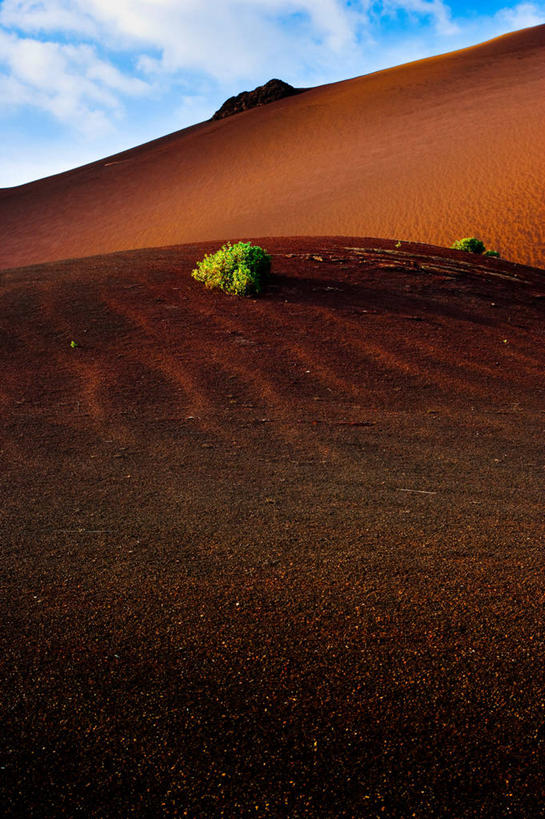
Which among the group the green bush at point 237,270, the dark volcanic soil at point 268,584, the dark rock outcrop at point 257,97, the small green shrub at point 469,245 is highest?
the dark rock outcrop at point 257,97

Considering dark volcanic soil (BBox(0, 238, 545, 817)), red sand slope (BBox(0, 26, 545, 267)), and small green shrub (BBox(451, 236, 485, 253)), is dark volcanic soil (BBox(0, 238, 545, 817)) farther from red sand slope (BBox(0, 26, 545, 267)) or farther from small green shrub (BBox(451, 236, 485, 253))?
red sand slope (BBox(0, 26, 545, 267))

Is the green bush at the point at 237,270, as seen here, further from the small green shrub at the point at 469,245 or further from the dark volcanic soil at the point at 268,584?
the small green shrub at the point at 469,245

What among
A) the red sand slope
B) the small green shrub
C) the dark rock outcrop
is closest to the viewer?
the small green shrub

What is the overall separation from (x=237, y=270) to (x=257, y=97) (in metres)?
58.8

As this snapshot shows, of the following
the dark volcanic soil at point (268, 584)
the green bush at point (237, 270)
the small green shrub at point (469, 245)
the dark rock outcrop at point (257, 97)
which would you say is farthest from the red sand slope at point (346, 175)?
the dark volcanic soil at point (268, 584)

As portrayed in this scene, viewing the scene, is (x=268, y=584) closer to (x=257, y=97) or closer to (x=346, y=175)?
(x=346, y=175)

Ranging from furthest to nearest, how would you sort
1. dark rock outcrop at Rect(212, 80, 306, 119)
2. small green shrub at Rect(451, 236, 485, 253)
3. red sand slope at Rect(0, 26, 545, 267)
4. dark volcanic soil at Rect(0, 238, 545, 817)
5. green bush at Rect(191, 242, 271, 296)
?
dark rock outcrop at Rect(212, 80, 306, 119)
red sand slope at Rect(0, 26, 545, 267)
small green shrub at Rect(451, 236, 485, 253)
green bush at Rect(191, 242, 271, 296)
dark volcanic soil at Rect(0, 238, 545, 817)

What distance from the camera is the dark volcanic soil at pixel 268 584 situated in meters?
1.85

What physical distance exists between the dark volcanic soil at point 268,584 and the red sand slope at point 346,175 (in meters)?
18.5

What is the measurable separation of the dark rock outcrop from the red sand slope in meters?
3.84

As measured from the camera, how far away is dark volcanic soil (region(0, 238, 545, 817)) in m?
1.85

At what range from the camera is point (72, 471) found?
482 centimetres

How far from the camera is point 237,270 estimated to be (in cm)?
1019

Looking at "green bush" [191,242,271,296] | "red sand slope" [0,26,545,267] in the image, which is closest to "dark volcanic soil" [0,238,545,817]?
"green bush" [191,242,271,296]
